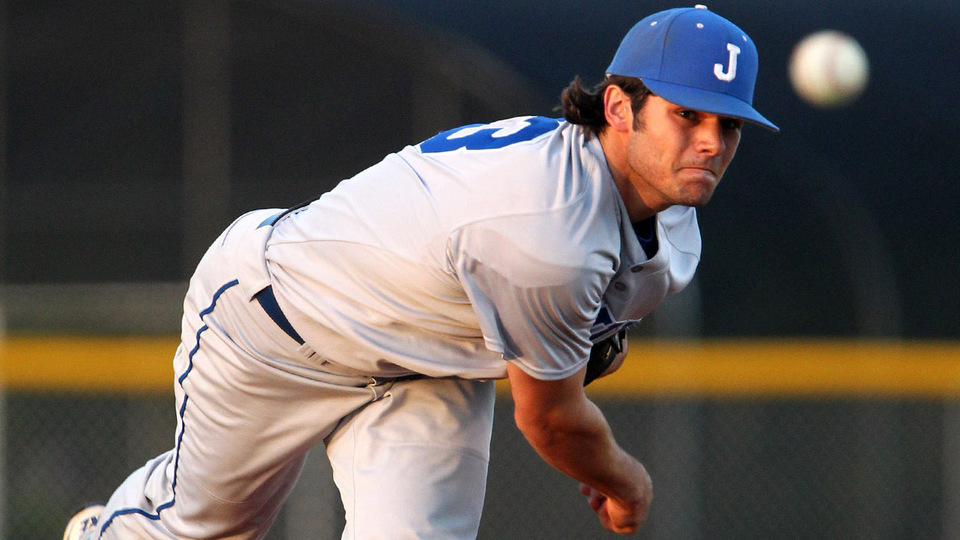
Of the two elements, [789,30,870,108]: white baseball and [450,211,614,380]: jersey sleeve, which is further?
[789,30,870,108]: white baseball

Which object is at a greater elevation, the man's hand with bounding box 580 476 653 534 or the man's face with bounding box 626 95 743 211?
the man's face with bounding box 626 95 743 211

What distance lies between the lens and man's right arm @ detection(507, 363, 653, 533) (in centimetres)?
206

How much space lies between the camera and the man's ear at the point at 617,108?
2004 millimetres

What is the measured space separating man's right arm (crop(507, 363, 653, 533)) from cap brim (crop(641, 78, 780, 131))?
0.52 meters

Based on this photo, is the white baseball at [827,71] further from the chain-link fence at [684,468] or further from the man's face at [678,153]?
the man's face at [678,153]

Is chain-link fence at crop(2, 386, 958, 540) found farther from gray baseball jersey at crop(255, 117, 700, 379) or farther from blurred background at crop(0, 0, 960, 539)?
gray baseball jersey at crop(255, 117, 700, 379)

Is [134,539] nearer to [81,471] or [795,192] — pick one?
[81,471]

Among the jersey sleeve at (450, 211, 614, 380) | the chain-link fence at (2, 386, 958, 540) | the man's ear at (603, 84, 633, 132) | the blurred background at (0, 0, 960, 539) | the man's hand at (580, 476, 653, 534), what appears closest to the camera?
the jersey sleeve at (450, 211, 614, 380)

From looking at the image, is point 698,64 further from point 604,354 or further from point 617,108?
point 604,354

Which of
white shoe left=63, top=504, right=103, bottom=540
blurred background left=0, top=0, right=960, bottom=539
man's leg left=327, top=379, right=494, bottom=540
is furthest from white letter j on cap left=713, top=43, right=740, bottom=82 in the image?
blurred background left=0, top=0, right=960, bottom=539

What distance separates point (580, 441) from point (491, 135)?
0.60 meters

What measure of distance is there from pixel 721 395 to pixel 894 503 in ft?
3.61

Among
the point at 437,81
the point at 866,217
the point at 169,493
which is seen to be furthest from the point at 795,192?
the point at 169,493

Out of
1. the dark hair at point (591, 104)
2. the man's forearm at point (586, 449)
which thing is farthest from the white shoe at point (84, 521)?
the dark hair at point (591, 104)
